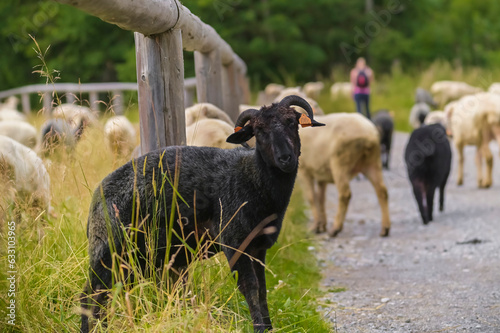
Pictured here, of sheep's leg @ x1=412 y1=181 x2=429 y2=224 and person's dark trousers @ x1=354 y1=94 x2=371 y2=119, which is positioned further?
person's dark trousers @ x1=354 y1=94 x2=371 y2=119

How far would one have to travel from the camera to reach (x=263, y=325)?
3.78 m

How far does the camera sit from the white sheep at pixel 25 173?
493cm

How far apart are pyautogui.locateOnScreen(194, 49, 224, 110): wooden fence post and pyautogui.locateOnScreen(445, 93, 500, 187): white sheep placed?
203 inches

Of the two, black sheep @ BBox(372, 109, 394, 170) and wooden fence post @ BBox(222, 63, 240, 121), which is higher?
wooden fence post @ BBox(222, 63, 240, 121)

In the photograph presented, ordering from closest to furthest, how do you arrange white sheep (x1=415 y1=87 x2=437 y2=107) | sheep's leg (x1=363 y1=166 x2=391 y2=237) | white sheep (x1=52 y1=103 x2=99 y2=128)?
white sheep (x1=52 y1=103 x2=99 y2=128) → sheep's leg (x1=363 y1=166 x2=391 y2=237) → white sheep (x1=415 y1=87 x2=437 y2=107)

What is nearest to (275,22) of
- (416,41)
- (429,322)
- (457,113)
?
(416,41)

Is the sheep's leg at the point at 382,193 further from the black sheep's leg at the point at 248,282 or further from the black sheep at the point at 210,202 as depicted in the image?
the black sheep's leg at the point at 248,282

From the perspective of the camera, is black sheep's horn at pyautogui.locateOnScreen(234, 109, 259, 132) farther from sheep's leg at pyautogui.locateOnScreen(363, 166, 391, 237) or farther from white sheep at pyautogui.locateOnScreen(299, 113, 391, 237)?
sheep's leg at pyautogui.locateOnScreen(363, 166, 391, 237)

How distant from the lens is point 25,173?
5.12 metres

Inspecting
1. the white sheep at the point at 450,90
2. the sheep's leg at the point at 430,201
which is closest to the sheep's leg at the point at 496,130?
the sheep's leg at the point at 430,201

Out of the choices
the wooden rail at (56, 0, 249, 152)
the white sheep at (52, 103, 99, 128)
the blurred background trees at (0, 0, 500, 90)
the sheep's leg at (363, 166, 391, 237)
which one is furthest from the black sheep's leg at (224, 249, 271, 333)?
the blurred background trees at (0, 0, 500, 90)

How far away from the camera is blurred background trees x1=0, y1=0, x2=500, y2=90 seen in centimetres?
2453

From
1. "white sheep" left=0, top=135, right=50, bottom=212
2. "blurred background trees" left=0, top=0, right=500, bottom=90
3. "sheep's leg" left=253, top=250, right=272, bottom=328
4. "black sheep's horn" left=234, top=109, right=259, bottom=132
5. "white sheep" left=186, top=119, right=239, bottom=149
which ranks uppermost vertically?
"blurred background trees" left=0, top=0, right=500, bottom=90

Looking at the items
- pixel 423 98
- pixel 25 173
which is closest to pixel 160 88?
pixel 25 173
